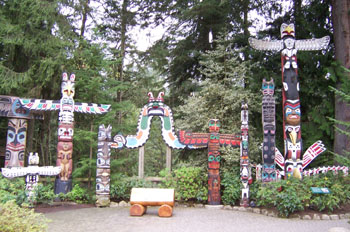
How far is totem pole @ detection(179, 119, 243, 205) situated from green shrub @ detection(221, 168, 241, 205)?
1.06 feet

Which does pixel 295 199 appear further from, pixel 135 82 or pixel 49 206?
pixel 135 82

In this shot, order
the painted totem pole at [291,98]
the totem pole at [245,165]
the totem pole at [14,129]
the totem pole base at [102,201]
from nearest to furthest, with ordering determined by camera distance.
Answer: the painted totem pole at [291,98], the totem pole at [245,165], the totem pole base at [102,201], the totem pole at [14,129]

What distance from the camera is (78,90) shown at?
1368 cm

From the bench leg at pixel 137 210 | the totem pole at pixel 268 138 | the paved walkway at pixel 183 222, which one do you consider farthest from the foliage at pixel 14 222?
the totem pole at pixel 268 138

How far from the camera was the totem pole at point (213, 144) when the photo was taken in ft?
34.8

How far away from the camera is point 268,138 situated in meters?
10.2

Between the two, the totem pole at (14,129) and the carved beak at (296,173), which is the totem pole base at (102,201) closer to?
the totem pole at (14,129)

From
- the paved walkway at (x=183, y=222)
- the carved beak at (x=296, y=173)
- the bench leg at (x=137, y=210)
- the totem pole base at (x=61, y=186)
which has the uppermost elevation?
the carved beak at (x=296, y=173)

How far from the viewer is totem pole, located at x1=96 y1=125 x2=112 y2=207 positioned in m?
10.6

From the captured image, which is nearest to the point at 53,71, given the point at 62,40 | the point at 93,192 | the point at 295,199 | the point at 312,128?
the point at 62,40

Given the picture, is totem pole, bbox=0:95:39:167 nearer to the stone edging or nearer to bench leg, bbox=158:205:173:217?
the stone edging

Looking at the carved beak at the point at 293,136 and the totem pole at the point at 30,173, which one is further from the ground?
the carved beak at the point at 293,136

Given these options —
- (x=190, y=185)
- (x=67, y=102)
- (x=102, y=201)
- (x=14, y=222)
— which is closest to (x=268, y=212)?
(x=190, y=185)

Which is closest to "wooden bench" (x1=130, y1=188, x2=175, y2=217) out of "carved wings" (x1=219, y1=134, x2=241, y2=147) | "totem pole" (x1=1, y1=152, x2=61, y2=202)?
"carved wings" (x1=219, y1=134, x2=241, y2=147)
